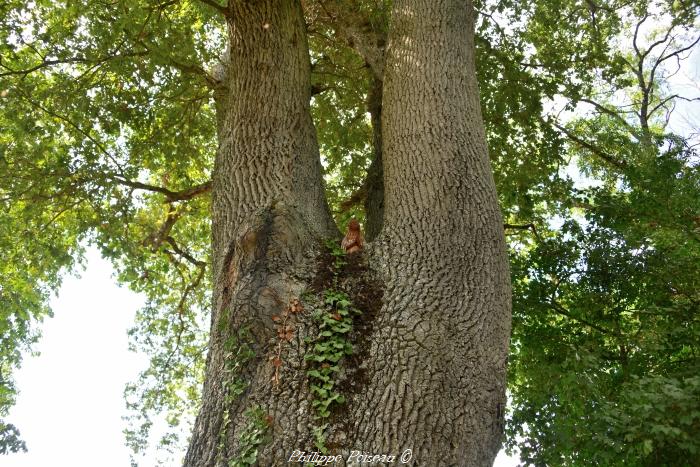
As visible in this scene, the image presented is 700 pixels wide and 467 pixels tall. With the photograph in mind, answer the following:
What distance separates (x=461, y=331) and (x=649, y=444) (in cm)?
173

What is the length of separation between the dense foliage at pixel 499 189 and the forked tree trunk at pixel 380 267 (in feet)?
5.21

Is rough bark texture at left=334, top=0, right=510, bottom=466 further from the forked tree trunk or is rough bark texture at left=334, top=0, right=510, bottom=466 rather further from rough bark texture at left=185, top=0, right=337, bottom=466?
rough bark texture at left=185, top=0, right=337, bottom=466

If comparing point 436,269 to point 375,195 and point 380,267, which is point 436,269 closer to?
point 380,267

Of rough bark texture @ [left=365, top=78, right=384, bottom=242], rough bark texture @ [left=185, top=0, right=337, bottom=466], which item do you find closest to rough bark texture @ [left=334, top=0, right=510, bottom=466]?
rough bark texture @ [left=185, top=0, right=337, bottom=466]

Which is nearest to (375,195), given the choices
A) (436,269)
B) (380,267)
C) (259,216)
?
(259,216)

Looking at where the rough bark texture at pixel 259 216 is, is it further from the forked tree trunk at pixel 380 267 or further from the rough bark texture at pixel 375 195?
the rough bark texture at pixel 375 195

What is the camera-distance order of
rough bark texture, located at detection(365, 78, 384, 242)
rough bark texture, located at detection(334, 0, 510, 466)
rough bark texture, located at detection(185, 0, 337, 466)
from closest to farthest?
rough bark texture, located at detection(334, 0, 510, 466)
rough bark texture, located at detection(185, 0, 337, 466)
rough bark texture, located at detection(365, 78, 384, 242)

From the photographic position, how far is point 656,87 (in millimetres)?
13922

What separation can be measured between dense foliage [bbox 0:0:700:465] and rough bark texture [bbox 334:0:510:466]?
1724 millimetres

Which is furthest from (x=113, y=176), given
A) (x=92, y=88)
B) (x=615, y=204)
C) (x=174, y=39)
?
(x=615, y=204)

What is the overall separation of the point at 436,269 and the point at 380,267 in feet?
1.34

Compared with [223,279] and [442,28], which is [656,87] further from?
[223,279]

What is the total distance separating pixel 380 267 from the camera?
3799mm

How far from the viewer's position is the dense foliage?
19.6 ft
